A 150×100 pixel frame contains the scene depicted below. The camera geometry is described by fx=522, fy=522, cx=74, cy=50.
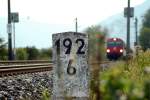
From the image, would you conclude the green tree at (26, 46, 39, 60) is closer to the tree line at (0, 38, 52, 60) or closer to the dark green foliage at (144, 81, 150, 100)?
the tree line at (0, 38, 52, 60)

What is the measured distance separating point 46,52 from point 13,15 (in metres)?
6.10

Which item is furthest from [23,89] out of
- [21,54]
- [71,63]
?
[21,54]

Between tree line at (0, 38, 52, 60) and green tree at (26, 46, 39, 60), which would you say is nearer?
tree line at (0, 38, 52, 60)

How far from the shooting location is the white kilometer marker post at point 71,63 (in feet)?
20.3

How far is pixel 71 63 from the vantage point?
6.18 meters

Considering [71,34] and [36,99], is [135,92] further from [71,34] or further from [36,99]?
[36,99]

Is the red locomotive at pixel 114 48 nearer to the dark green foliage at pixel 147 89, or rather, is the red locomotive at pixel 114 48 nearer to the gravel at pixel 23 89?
the gravel at pixel 23 89

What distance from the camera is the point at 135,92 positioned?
215 centimetres

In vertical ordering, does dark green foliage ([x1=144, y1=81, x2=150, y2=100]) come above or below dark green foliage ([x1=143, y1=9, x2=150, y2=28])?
below

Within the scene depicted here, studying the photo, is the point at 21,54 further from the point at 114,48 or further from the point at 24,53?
the point at 114,48

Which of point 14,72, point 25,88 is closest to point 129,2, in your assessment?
point 14,72

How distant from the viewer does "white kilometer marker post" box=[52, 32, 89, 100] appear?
620 cm

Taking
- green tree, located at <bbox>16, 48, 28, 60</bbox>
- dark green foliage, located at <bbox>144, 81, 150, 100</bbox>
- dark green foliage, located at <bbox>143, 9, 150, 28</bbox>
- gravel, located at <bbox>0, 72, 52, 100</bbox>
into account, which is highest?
dark green foliage, located at <bbox>143, 9, 150, 28</bbox>

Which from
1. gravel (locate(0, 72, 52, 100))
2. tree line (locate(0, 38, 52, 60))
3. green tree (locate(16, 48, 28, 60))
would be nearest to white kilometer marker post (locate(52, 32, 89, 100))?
gravel (locate(0, 72, 52, 100))
